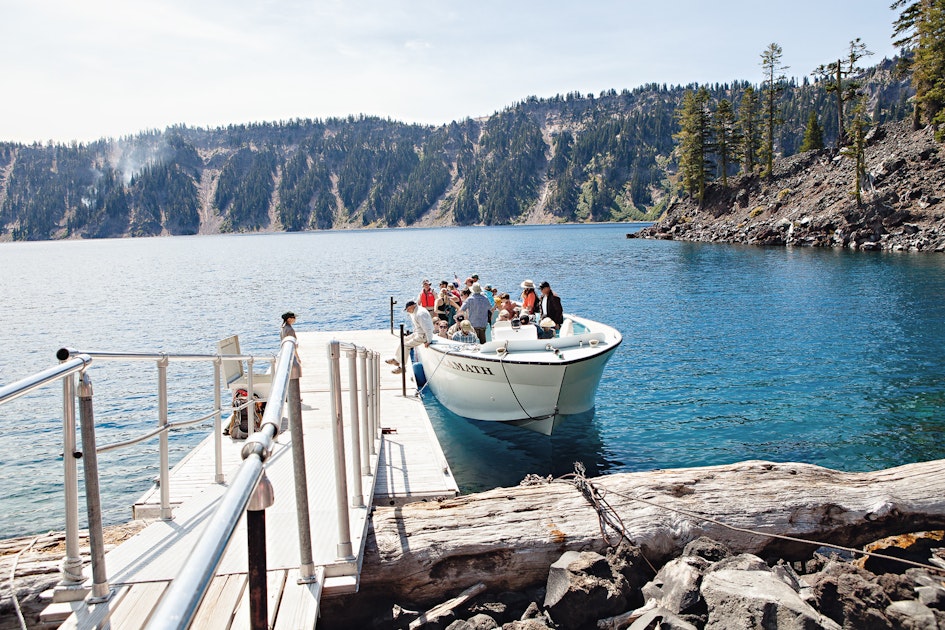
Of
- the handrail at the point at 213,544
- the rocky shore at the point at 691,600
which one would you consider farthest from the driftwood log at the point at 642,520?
the handrail at the point at 213,544

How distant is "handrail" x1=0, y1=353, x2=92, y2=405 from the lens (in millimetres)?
2891

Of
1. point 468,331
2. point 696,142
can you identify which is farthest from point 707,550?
point 696,142

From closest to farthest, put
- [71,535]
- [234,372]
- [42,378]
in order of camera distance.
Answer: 1. [42,378]
2. [71,535]
3. [234,372]

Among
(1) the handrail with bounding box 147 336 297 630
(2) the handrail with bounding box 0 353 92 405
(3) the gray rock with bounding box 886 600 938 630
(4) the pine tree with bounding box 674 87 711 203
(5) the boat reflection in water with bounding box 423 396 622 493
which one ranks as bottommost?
(5) the boat reflection in water with bounding box 423 396 622 493

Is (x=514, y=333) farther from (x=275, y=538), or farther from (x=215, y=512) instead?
(x=215, y=512)

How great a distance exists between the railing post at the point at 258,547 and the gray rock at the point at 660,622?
10.8 ft

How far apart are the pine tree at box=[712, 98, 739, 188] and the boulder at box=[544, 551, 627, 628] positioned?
8707cm

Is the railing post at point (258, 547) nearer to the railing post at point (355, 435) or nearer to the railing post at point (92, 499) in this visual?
the railing post at point (92, 499)

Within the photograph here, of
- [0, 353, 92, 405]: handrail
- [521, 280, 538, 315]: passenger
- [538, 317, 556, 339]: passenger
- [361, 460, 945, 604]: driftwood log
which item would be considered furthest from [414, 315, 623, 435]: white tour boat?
[0, 353, 92, 405]: handrail

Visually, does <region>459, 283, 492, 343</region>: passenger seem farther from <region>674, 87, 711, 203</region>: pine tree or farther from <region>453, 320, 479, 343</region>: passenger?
<region>674, 87, 711, 203</region>: pine tree

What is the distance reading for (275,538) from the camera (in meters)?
4.68

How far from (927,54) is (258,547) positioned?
74811 millimetres

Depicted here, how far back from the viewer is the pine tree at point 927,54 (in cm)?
5794

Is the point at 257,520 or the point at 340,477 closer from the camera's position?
the point at 257,520
